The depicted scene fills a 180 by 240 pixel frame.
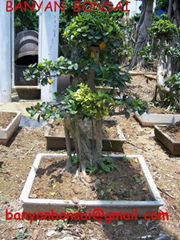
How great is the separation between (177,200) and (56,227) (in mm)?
1111

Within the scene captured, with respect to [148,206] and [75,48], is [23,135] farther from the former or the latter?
[148,206]

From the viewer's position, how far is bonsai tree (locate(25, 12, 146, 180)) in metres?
2.02

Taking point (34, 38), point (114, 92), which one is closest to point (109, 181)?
point (114, 92)

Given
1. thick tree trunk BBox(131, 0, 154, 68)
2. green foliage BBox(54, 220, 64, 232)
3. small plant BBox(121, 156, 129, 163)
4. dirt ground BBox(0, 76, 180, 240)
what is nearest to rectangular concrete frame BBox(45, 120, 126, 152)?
dirt ground BBox(0, 76, 180, 240)

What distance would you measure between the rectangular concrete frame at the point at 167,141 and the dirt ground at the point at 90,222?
8 centimetres

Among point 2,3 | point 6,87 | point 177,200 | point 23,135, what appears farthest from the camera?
point 6,87

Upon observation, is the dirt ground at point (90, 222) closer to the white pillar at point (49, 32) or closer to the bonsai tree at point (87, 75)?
the bonsai tree at point (87, 75)

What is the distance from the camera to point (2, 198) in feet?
7.75

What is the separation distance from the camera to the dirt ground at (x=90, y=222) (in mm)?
1967

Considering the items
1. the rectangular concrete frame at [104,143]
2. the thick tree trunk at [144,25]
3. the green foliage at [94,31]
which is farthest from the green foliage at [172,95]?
the thick tree trunk at [144,25]

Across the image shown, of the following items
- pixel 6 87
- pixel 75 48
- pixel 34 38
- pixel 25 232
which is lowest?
pixel 25 232

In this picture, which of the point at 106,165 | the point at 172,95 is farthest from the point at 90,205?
the point at 172,95

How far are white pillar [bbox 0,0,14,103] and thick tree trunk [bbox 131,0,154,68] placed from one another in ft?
18.5

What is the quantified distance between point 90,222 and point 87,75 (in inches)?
45.7
